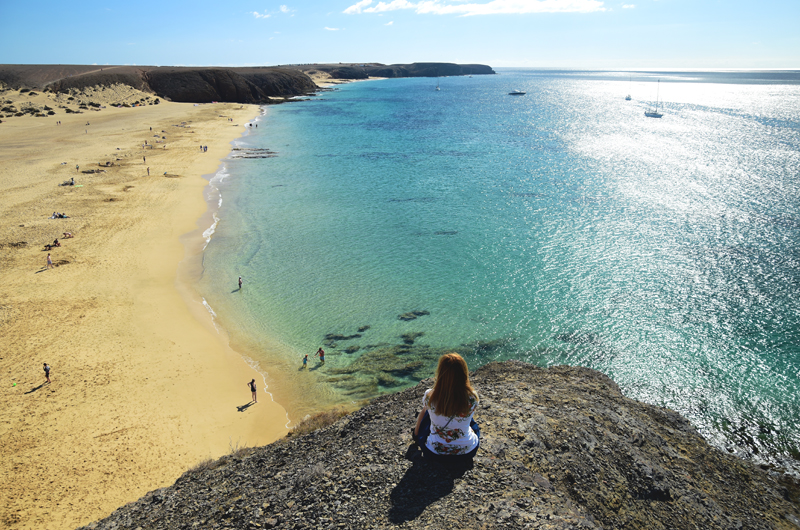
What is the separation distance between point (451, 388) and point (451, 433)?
4.13 ft

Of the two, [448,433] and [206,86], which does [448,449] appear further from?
[206,86]

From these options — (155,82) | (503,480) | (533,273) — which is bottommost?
(533,273)

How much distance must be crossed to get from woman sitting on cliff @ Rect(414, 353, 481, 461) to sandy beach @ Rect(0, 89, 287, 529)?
10671 mm

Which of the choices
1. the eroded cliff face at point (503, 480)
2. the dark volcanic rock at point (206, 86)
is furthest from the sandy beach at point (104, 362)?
the dark volcanic rock at point (206, 86)

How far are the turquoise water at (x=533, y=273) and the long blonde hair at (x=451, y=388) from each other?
491 inches

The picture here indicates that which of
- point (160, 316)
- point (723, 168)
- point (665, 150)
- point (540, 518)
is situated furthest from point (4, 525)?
point (665, 150)

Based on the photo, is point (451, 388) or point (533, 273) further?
point (533, 273)

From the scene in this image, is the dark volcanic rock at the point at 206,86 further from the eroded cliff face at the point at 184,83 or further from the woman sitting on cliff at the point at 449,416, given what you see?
the woman sitting on cliff at the point at 449,416

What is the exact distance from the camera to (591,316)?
24.1 meters

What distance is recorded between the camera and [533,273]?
29.0m

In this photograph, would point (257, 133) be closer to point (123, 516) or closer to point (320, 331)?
point (320, 331)

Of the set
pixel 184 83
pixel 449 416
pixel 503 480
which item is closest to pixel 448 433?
pixel 449 416

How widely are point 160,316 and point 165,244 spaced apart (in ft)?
36.7

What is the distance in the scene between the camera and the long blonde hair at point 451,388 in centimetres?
684
